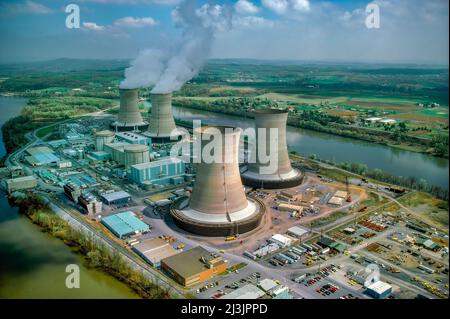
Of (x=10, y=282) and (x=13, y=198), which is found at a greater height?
(x=13, y=198)

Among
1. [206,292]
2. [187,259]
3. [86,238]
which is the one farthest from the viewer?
[86,238]

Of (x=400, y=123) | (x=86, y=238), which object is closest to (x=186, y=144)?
(x=86, y=238)

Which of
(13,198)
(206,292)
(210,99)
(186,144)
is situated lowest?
(206,292)

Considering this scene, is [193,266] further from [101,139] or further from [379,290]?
[101,139]

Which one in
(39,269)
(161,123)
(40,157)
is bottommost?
(39,269)

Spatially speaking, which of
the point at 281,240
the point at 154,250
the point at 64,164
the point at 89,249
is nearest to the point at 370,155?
the point at 281,240

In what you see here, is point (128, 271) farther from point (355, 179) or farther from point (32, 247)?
point (355, 179)

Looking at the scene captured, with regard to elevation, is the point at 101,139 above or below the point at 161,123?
below
